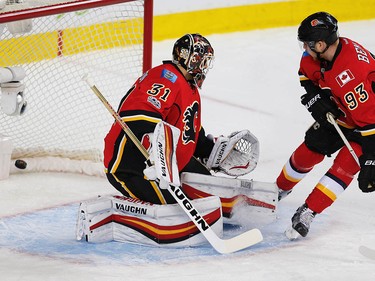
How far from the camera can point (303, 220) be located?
3.21m

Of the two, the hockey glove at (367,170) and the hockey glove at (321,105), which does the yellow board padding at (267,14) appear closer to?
the hockey glove at (321,105)

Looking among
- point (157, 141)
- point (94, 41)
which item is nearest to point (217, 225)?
point (157, 141)

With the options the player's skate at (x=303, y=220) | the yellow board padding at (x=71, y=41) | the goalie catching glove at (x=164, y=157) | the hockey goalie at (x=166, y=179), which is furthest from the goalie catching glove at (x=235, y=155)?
the yellow board padding at (x=71, y=41)

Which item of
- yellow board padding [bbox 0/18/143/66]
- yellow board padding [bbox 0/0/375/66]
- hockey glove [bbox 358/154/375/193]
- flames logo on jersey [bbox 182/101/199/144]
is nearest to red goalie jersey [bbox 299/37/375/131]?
→ hockey glove [bbox 358/154/375/193]

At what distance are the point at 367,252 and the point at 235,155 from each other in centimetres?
72

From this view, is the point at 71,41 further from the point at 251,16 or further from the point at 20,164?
the point at 251,16

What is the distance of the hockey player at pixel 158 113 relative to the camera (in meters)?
3.14

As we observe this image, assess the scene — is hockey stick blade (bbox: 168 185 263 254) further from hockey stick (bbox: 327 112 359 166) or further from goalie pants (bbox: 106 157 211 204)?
hockey stick (bbox: 327 112 359 166)

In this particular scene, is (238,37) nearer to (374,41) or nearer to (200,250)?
(374,41)

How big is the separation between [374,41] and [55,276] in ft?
11.5

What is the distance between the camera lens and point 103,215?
3.13 metres

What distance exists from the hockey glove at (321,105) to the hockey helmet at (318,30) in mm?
190

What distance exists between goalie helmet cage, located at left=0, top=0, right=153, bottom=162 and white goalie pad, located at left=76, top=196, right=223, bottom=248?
95 centimetres

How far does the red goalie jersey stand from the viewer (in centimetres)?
310
